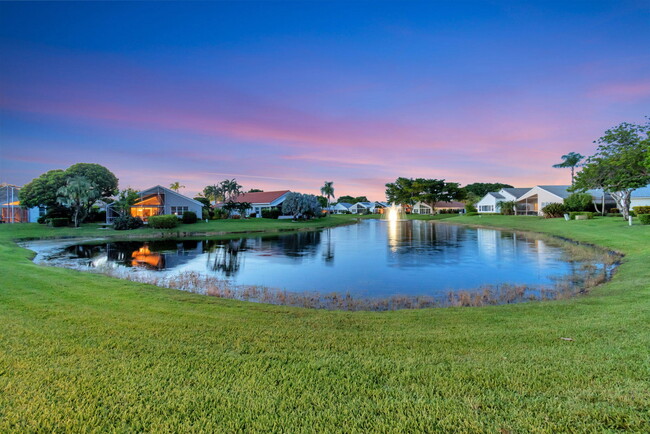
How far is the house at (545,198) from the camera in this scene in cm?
5578

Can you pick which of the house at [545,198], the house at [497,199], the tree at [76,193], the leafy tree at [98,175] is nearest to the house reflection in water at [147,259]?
the tree at [76,193]

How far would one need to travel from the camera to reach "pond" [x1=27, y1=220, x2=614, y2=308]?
11.8 meters

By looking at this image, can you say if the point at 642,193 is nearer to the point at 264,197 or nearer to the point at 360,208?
the point at 264,197

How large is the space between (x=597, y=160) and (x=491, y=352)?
4474 cm

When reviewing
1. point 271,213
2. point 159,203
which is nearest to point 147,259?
point 159,203

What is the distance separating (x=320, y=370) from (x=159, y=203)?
175 ft

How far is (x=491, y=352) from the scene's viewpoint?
467 centimetres

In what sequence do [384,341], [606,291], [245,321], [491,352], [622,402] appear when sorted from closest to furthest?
[622,402] < [491,352] < [384,341] < [245,321] < [606,291]

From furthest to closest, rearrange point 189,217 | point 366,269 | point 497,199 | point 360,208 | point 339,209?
point 339,209 → point 360,208 → point 497,199 → point 189,217 → point 366,269

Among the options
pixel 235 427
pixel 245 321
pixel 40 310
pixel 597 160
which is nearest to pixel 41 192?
pixel 40 310

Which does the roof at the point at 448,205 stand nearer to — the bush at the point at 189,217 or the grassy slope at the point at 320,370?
the bush at the point at 189,217

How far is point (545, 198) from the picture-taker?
59.7m

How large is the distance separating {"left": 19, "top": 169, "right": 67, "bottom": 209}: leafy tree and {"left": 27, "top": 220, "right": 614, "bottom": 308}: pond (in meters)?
25.6

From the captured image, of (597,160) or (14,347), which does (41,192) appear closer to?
(14,347)
